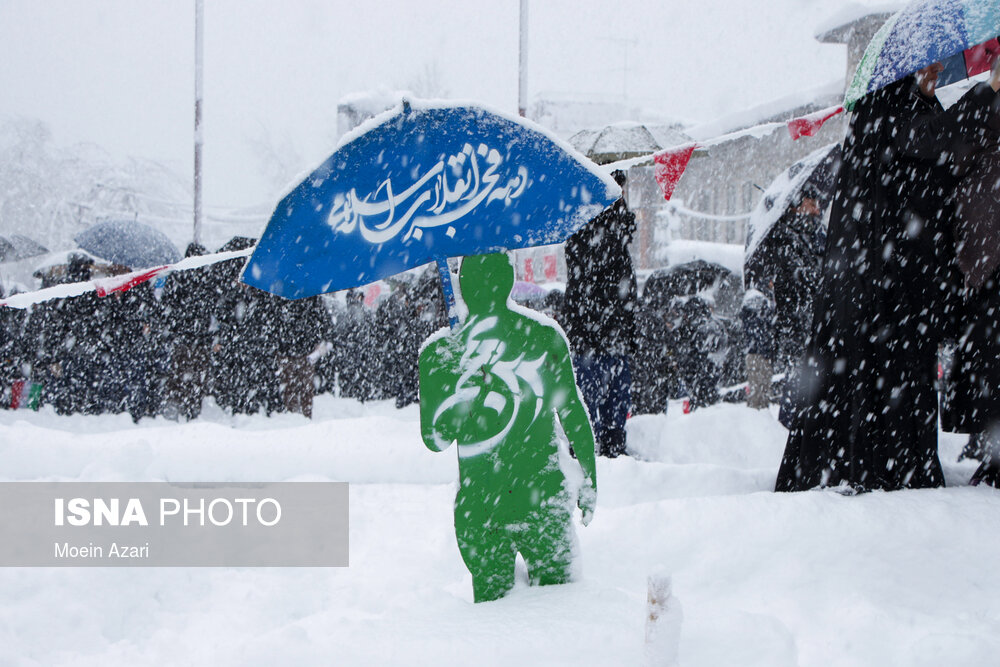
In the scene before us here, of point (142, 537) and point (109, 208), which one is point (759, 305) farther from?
point (109, 208)

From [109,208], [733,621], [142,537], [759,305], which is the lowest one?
[142,537]

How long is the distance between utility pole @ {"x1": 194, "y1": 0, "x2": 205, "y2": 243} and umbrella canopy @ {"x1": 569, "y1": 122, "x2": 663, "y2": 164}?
1379cm

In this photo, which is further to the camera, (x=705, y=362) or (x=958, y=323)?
(x=705, y=362)

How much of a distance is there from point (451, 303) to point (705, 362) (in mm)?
7483

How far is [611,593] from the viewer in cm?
326

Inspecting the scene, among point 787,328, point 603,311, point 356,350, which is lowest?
point 356,350

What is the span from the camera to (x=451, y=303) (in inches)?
134

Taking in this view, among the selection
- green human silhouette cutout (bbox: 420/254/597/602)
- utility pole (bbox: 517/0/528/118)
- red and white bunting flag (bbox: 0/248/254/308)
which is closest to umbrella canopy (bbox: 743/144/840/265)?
green human silhouette cutout (bbox: 420/254/597/602)

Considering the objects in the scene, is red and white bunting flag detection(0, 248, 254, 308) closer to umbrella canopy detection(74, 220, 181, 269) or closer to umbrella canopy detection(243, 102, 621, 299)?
umbrella canopy detection(74, 220, 181, 269)

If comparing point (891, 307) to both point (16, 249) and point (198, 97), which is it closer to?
point (16, 249)

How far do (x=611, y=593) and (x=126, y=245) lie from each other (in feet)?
32.5

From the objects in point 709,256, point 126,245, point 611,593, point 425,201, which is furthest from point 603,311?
point 126,245

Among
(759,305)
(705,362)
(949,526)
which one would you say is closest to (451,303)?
(949,526)

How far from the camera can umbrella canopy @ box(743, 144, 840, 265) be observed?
6.08 metres
